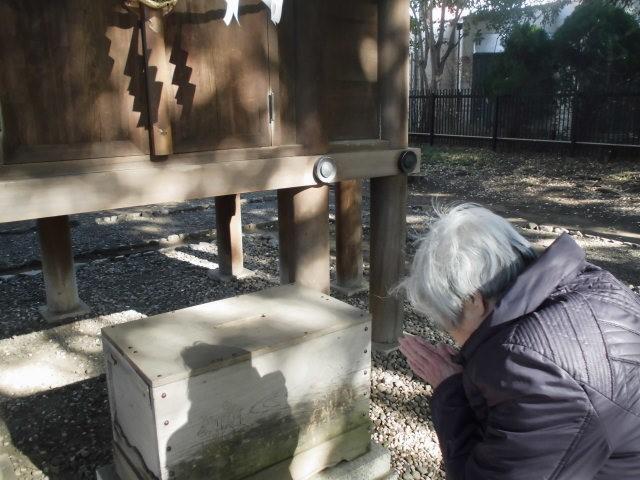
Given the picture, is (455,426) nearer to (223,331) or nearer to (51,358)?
(223,331)

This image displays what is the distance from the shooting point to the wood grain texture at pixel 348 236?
4898 millimetres

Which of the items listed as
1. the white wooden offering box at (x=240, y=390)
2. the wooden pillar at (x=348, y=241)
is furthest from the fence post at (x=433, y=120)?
the white wooden offering box at (x=240, y=390)

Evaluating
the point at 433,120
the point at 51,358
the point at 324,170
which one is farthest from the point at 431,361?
the point at 433,120

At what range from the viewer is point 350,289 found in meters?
5.00

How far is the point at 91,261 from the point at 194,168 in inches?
157

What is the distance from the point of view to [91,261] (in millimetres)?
6055

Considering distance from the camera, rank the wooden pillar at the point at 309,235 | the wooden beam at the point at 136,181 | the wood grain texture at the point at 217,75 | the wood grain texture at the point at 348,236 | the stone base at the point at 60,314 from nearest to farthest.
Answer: the wooden beam at the point at 136,181, the wood grain texture at the point at 217,75, the wooden pillar at the point at 309,235, the stone base at the point at 60,314, the wood grain texture at the point at 348,236

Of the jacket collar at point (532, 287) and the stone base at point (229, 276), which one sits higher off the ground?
the jacket collar at point (532, 287)

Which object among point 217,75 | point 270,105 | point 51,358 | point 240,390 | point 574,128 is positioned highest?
point 217,75

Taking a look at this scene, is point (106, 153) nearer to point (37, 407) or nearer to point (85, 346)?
point (37, 407)

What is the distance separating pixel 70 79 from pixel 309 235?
149 cm

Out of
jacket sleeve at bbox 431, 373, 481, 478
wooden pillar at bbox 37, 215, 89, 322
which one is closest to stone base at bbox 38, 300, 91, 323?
wooden pillar at bbox 37, 215, 89, 322

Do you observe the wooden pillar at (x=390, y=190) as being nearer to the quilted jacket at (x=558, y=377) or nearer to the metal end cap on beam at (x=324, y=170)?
the metal end cap on beam at (x=324, y=170)

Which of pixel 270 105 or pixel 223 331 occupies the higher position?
pixel 270 105
